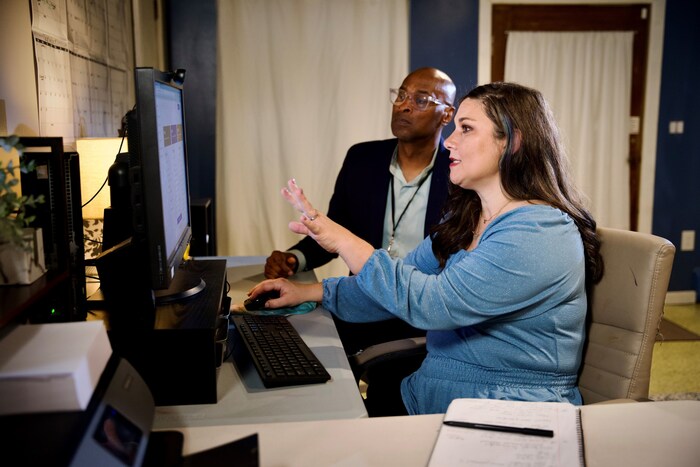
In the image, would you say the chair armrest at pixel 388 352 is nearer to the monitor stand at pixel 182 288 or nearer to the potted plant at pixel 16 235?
the monitor stand at pixel 182 288

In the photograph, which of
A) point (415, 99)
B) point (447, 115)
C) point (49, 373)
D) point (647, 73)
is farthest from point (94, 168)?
point (647, 73)

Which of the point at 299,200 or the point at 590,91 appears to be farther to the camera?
the point at 590,91

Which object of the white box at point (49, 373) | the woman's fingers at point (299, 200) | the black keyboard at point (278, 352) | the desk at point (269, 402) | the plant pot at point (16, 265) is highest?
the woman's fingers at point (299, 200)

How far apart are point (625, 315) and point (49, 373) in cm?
117

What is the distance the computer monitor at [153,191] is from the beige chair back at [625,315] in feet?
2.97

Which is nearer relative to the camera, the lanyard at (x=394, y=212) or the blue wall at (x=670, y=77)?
the lanyard at (x=394, y=212)

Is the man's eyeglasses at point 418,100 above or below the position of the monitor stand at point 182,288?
above

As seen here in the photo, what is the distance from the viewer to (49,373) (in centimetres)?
82

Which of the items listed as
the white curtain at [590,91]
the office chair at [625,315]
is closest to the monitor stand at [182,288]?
the office chair at [625,315]

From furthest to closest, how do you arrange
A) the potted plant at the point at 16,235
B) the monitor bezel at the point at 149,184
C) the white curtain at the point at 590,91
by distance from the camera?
the white curtain at the point at 590,91 → the monitor bezel at the point at 149,184 → the potted plant at the point at 16,235

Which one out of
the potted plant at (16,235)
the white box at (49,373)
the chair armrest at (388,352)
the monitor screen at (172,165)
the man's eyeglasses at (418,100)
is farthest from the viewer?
the man's eyeglasses at (418,100)

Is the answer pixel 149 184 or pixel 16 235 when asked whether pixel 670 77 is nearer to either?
pixel 149 184

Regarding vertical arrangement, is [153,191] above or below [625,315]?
above

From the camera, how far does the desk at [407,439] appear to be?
105 cm
